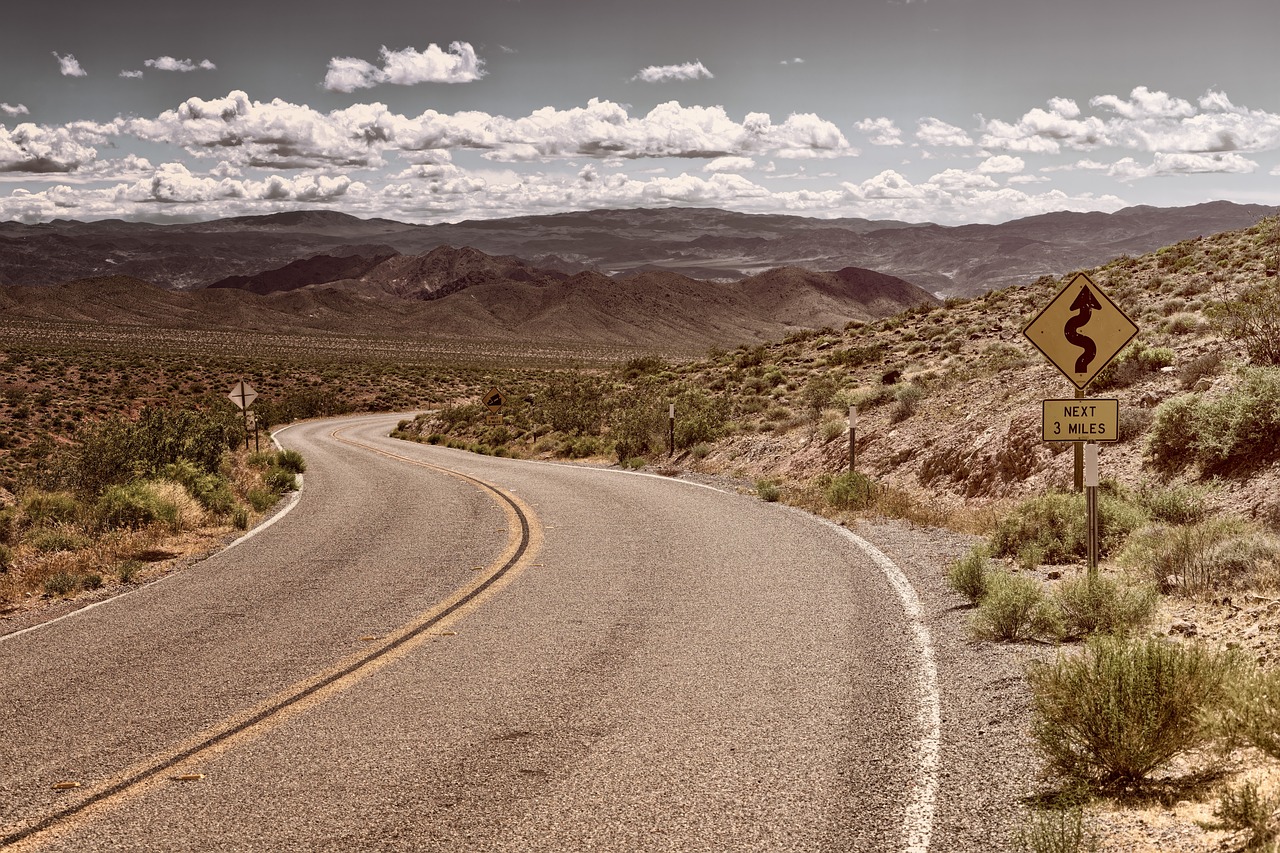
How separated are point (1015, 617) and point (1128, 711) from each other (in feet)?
9.11

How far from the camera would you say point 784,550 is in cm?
1146

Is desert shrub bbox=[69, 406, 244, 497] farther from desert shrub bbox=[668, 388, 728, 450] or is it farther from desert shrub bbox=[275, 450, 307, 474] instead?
desert shrub bbox=[668, 388, 728, 450]

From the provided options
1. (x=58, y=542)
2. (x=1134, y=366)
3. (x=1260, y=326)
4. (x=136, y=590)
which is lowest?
(x=58, y=542)

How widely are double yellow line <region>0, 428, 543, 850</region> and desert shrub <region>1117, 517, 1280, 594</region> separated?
585 centimetres

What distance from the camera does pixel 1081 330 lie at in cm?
956

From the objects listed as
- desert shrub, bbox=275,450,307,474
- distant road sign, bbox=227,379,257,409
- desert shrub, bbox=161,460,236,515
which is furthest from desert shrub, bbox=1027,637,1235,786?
distant road sign, bbox=227,379,257,409

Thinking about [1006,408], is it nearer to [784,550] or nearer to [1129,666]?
[784,550]

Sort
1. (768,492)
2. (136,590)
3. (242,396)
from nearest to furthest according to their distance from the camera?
(136,590) < (768,492) < (242,396)

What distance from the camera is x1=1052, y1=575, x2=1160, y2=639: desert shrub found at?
6887mm

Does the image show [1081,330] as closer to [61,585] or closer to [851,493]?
[851,493]

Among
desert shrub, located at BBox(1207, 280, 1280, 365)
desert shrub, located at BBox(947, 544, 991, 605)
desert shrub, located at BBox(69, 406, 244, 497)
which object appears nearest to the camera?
desert shrub, located at BBox(947, 544, 991, 605)

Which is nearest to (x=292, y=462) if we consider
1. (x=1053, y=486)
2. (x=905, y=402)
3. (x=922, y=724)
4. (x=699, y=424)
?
(x=699, y=424)

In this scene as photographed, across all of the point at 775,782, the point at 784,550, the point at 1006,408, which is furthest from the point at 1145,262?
the point at 775,782

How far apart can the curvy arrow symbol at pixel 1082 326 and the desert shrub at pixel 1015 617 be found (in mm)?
3038
